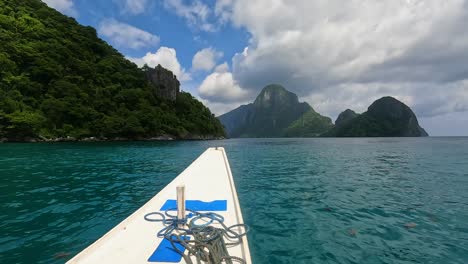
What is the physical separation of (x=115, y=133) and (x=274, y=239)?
79.2 meters

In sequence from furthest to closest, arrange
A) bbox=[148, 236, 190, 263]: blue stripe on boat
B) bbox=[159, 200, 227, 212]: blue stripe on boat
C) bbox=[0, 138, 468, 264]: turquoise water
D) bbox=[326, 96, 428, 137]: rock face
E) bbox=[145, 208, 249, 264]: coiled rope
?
bbox=[326, 96, 428, 137]: rock face, bbox=[159, 200, 227, 212]: blue stripe on boat, bbox=[0, 138, 468, 264]: turquoise water, bbox=[148, 236, 190, 263]: blue stripe on boat, bbox=[145, 208, 249, 264]: coiled rope

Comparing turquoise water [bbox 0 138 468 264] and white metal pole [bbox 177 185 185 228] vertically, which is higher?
white metal pole [bbox 177 185 185 228]

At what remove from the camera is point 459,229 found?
6629mm

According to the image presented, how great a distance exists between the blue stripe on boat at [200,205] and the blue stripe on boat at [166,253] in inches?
67.2

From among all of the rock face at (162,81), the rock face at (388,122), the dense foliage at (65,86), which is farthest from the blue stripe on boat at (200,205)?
the rock face at (388,122)

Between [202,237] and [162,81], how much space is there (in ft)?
395

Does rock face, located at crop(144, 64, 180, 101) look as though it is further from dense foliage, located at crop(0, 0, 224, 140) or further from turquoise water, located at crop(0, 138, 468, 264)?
turquoise water, located at crop(0, 138, 468, 264)

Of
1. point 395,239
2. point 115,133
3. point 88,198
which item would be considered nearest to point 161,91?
point 115,133

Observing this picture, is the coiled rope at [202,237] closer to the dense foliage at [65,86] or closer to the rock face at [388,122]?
the dense foliage at [65,86]

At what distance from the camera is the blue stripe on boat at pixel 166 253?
10.6 feet

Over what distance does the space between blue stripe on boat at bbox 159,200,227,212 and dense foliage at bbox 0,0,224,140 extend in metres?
67.7

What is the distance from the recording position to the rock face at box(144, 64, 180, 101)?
113 meters

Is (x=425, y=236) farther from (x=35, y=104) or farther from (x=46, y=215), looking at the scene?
(x=35, y=104)

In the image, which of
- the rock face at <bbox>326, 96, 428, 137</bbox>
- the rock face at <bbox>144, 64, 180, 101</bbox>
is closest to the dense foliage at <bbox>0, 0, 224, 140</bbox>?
the rock face at <bbox>144, 64, 180, 101</bbox>
